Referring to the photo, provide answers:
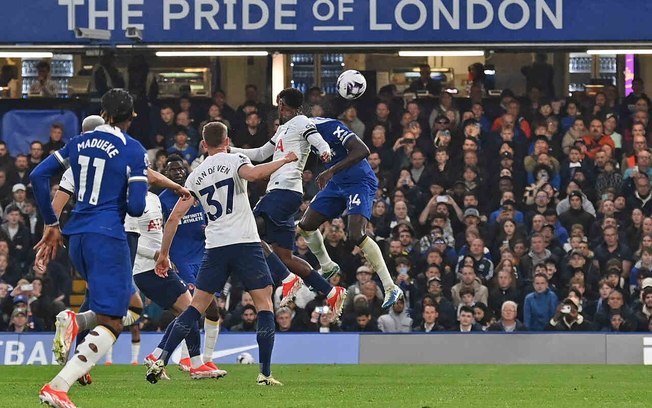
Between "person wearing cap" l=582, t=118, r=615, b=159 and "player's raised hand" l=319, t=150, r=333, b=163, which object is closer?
"player's raised hand" l=319, t=150, r=333, b=163

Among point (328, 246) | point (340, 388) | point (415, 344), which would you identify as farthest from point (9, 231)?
point (340, 388)

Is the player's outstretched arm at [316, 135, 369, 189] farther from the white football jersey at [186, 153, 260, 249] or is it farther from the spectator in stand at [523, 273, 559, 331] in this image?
the spectator in stand at [523, 273, 559, 331]

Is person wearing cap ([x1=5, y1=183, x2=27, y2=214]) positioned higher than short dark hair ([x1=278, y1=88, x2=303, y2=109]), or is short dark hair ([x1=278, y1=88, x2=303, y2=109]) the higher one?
short dark hair ([x1=278, y1=88, x2=303, y2=109])

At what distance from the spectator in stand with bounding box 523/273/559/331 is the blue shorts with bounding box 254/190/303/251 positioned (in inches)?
252

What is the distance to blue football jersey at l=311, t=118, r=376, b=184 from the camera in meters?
15.9

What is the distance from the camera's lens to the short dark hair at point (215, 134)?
13.5 metres

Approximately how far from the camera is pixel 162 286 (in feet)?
52.0

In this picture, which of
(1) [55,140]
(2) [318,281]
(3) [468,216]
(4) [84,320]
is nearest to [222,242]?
(4) [84,320]

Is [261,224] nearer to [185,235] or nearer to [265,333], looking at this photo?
[185,235]

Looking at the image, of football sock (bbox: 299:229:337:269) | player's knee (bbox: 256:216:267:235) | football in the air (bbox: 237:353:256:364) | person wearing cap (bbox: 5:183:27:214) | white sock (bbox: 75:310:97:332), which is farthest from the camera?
person wearing cap (bbox: 5:183:27:214)

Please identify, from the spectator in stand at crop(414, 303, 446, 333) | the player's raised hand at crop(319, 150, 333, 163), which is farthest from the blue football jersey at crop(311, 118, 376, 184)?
the spectator in stand at crop(414, 303, 446, 333)

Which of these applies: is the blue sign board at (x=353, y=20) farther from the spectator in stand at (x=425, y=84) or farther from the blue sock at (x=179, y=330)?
the blue sock at (x=179, y=330)

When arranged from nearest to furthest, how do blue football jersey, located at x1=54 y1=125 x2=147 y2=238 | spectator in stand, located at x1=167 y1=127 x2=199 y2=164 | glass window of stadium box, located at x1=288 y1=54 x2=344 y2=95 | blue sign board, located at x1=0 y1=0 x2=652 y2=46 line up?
1. blue football jersey, located at x1=54 y1=125 x2=147 y2=238
2. blue sign board, located at x1=0 y1=0 x2=652 y2=46
3. spectator in stand, located at x1=167 y1=127 x2=199 y2=164
4. glass window of stadium box, located at x1=288 y1=54 x2=344 y2=95

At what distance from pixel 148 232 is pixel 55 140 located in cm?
837
